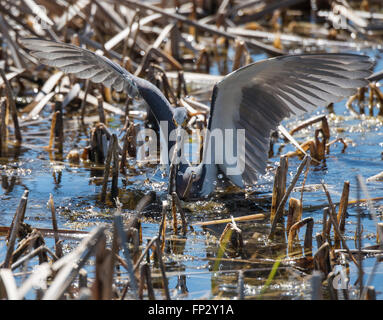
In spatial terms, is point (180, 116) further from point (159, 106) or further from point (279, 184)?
point (279, 184)

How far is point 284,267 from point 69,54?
2.54 meters

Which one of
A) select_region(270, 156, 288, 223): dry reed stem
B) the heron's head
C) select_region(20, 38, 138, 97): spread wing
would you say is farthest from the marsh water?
select_region(20, 38, 138, 97): spread wing

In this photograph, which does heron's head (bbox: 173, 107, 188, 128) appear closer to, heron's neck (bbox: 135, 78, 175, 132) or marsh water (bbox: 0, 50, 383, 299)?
heron's neck (bbox: 135, 78, 175, 132)

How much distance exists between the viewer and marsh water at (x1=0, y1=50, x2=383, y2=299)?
3271mm

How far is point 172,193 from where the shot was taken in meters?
3.87

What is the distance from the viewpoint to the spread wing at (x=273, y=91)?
4.14 metres

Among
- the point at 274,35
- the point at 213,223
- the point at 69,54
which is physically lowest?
the point at 213,223

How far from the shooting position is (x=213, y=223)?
13.7 ft

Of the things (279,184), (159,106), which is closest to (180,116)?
(159,106)

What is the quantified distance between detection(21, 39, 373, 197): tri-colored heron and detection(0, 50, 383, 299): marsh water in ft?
0.82

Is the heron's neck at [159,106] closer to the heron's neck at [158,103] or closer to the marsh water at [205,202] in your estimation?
the heron's neck at [158,103]

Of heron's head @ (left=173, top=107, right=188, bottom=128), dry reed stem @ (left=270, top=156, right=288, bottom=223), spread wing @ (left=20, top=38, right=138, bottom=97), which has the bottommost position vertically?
dry reed stem @ (left=270, top=156, right=288, bottom=223)
